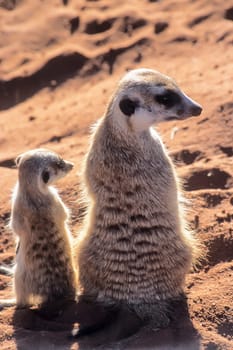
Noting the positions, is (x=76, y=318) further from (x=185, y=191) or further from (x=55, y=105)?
(x=55, y=105)

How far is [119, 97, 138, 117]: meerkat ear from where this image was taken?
12.5ft

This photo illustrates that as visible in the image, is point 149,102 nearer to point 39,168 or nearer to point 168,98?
point 168,98

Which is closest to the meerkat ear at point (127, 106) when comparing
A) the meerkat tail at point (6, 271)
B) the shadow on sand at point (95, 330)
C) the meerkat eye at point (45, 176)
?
the meerkat eye at point (45, 176)

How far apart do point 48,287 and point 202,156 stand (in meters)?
1.84

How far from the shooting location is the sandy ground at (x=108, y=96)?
154 inches

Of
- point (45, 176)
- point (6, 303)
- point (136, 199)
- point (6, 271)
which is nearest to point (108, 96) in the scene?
point (6, 271)

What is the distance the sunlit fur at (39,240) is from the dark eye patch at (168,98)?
2.66ft

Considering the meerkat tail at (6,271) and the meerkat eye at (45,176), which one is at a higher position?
the meerkat eye at (45,176)

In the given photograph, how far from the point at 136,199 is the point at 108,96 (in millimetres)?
2879

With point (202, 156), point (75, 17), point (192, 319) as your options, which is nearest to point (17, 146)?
point (202, 156)

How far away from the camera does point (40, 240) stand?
3996 mm

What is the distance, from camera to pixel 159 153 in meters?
3.95

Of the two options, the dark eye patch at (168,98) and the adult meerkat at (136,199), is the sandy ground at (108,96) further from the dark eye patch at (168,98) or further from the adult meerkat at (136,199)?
the dark eye patch at (168,98)

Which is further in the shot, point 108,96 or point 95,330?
point 108,96
